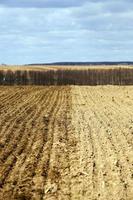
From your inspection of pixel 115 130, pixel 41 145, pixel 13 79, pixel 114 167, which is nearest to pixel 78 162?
pixel 114 167

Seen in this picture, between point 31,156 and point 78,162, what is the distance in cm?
131

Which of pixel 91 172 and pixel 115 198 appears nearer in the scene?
pixel 115 198

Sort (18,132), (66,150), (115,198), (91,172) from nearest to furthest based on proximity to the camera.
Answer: (115,198) < (91,172) < (66,150) < (18,132)

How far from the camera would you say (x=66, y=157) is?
507 inches

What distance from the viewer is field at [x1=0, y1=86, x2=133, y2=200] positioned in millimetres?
9891

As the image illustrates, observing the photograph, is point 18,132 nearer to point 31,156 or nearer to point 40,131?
point 40,131

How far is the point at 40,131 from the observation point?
1705cm

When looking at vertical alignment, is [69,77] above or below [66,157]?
below

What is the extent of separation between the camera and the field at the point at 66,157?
9891 mm

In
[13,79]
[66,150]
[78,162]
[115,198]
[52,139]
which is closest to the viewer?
[115,198]

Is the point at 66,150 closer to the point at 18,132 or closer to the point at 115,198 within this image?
the point at 18,132

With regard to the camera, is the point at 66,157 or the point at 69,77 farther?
the point at 69,77

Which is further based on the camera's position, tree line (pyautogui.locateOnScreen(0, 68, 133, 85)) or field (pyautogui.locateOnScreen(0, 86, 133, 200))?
tree line (pyautogui.locateOnScreen(0, 68, 133, 85))

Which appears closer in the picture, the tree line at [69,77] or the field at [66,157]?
the field at [66,157]
